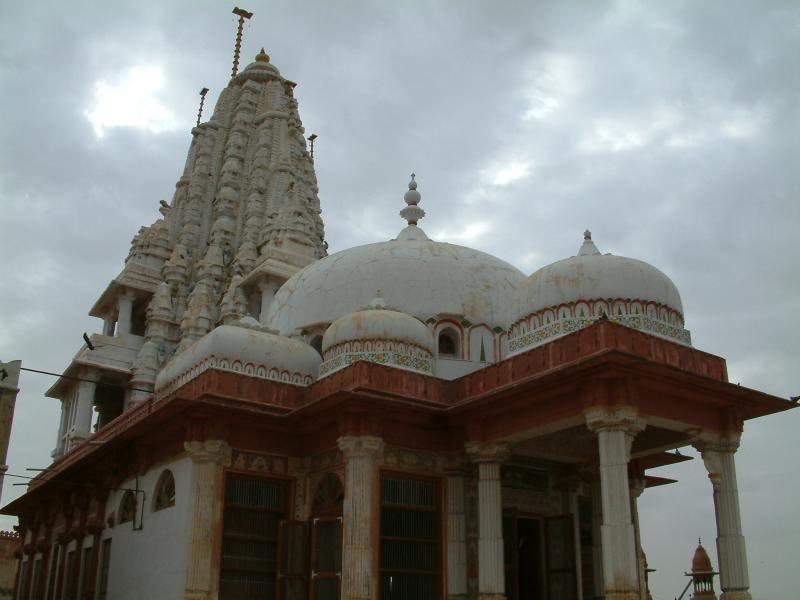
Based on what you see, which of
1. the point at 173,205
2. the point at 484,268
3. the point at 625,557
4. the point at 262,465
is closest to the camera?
the point at 625,557

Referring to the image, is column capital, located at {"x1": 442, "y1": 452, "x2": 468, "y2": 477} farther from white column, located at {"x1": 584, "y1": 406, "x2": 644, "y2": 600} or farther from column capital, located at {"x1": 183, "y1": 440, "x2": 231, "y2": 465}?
column capital, located at {"x1": 183, "y1": 440, "x2": 231, "y2": 465}

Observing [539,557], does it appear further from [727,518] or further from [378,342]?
[378,342]

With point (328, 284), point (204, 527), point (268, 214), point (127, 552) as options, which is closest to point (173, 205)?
point (268, 214)

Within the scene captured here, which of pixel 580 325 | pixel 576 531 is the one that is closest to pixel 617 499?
pixel 580 325

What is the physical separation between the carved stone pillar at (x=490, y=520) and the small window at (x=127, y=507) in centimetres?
792

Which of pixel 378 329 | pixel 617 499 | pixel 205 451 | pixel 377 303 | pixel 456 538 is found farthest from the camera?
pixel 377 303

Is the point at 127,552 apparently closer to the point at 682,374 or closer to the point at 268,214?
the point at 682,374

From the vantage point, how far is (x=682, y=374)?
14117 millimetres

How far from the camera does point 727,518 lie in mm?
14867

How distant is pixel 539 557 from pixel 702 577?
9.11m

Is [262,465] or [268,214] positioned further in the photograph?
[268,214]

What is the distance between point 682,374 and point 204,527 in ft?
28.6

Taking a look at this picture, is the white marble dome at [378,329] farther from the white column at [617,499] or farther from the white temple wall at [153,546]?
the white column at [617,499]

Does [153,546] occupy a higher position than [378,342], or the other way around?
[378,342]
